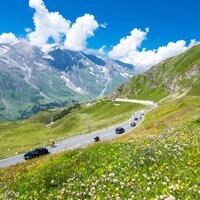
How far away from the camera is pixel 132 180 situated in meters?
11.3

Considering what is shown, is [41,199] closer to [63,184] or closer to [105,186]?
[63,184]

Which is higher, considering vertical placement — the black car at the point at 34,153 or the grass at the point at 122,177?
the grass at the point at 122,177

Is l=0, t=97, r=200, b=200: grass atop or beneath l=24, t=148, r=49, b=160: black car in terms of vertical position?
atop

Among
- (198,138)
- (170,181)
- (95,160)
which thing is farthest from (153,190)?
(198,138)

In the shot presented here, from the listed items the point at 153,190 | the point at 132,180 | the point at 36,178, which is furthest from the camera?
the point at 36,178

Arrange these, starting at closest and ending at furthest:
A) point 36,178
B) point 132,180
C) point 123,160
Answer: point 132,180 < point 123,160 < point 36,178

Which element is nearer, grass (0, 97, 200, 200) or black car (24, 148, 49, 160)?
grass (0, 97, 200, 200)

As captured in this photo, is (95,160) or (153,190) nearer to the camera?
(153,190)

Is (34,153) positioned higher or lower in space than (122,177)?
lower

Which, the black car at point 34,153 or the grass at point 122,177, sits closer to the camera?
the grass at point 122,177

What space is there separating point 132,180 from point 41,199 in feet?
15.3

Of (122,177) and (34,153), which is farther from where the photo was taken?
(34,153)

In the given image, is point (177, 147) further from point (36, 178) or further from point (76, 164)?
point (36, 178)

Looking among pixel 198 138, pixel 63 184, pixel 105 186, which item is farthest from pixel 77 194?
pixel 198 138
